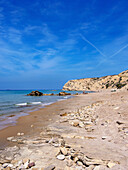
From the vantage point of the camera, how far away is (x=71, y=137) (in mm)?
4262

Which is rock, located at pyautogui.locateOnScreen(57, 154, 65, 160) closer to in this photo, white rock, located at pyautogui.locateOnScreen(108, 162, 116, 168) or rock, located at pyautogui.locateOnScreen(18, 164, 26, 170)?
rock, located at pyautogui.locateOnScreen(18, 164, 26, 170)

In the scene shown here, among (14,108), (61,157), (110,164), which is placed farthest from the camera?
(14,108)

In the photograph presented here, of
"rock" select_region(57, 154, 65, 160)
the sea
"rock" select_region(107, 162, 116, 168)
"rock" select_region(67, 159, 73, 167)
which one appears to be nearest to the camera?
"rock" select_region(107, 162, 116, 168)

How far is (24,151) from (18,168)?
0.86 meters

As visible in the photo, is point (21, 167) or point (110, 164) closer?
point (110, 164)

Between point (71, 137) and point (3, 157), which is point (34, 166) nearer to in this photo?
point (3, 157)

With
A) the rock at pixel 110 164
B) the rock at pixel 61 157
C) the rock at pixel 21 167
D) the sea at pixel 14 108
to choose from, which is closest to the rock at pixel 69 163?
the rock at pixel 61 157

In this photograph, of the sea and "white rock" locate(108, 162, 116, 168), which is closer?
"white rock" locate(108, 162, 116, 168)

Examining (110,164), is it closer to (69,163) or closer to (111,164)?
(111,164)

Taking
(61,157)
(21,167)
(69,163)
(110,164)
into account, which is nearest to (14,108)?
(21,167)

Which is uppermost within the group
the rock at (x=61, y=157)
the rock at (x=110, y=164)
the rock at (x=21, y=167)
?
the rock at (x=110, y=164)

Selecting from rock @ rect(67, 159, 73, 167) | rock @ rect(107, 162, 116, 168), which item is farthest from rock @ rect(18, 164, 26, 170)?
rock @ rect(107, 162, 116, 168)

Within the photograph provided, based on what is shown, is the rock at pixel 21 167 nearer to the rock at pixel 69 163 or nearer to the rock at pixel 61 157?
the rock at pixel 61 157

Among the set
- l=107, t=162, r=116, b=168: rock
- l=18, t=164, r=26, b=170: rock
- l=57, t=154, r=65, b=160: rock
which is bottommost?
l=18, t=164, r=26, b=170: rock
